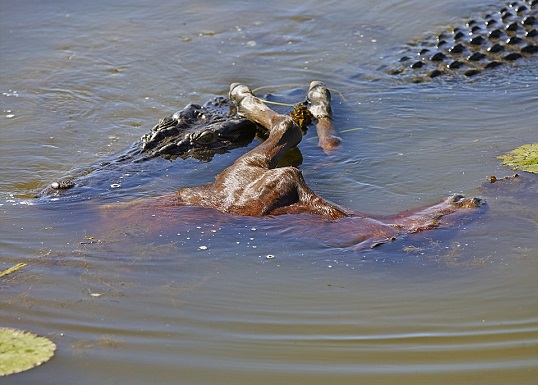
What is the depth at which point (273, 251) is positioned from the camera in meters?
4.57

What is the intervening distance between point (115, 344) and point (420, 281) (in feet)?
5.34

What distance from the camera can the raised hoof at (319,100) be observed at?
621 centimetres

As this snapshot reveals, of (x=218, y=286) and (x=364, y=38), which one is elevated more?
(x=364, y=38)

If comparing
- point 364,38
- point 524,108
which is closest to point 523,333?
point 524,108

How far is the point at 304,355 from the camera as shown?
368 cm

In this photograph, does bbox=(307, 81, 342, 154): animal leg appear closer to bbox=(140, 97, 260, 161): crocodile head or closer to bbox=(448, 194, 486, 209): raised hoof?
bbox=(140, 97, 260, 161): crocodile head

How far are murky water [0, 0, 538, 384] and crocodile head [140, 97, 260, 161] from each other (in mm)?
140

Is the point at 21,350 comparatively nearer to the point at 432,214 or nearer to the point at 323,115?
the point at 432,214

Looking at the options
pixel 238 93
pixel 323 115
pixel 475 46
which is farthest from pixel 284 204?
pixel 475 46

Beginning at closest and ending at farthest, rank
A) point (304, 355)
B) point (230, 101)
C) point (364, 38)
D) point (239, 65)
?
point (304, 355) < point (230, 101) < point (239, 65) < point (364, 38)

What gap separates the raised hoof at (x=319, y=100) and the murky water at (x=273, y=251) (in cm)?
22

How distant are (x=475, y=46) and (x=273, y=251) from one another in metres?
4.11

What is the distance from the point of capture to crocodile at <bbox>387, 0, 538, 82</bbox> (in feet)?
24.0

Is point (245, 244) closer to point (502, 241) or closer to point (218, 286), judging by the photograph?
point (218, 286)
